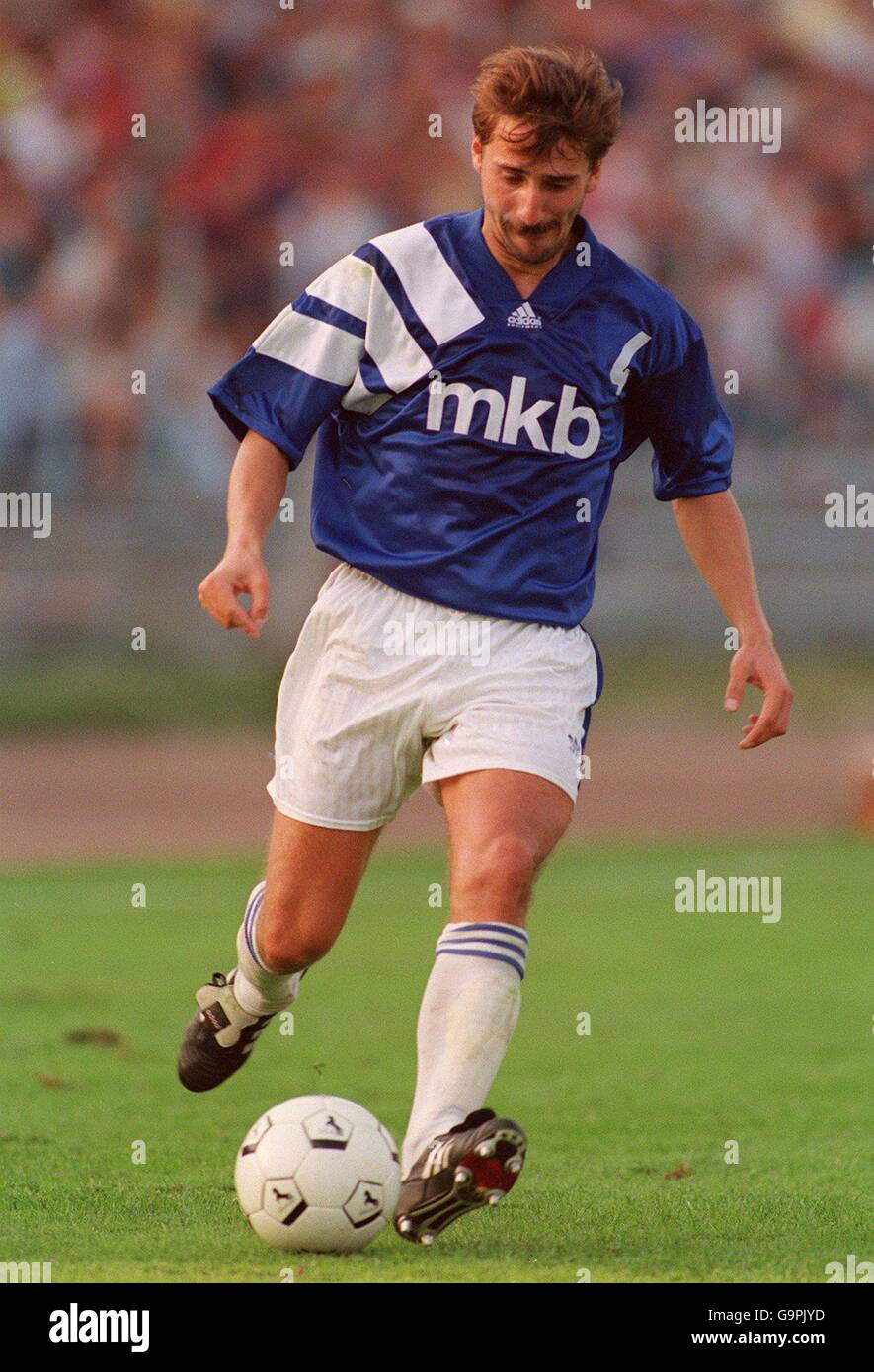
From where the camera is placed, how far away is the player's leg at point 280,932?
→ 516 cm

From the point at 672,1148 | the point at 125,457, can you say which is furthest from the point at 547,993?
the point at 125,457

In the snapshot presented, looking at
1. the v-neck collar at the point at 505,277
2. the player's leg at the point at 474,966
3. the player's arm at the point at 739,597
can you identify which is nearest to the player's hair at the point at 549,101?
the v-neck collar at the point at 505,277

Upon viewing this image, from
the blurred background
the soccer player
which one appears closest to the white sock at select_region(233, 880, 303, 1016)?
the soccer player

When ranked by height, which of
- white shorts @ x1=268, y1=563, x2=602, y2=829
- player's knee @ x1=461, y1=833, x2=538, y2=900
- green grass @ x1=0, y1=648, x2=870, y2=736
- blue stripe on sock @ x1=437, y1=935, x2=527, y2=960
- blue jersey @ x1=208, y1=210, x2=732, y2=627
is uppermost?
green grass @ x1=0, y1=648, x2=870, y2=736

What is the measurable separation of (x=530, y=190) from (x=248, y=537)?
99 cm

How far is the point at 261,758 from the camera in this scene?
16641mm

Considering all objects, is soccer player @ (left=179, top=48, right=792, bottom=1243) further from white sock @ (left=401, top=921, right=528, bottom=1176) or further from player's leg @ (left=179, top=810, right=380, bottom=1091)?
white sock @ (left=401, top=921, right=528, bottom=1176)

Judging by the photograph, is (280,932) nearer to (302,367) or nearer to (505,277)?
(302,367)

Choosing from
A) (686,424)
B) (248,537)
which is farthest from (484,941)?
(686,424)

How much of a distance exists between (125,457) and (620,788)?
5441mm

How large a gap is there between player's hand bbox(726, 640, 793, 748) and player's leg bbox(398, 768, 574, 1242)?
658 millimetres

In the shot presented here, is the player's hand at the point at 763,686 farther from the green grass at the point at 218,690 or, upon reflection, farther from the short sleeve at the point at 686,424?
the green grass at the point at 218,690

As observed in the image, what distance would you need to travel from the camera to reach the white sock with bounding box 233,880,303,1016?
5559mm

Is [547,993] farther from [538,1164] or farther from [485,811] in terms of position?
[485,811]
